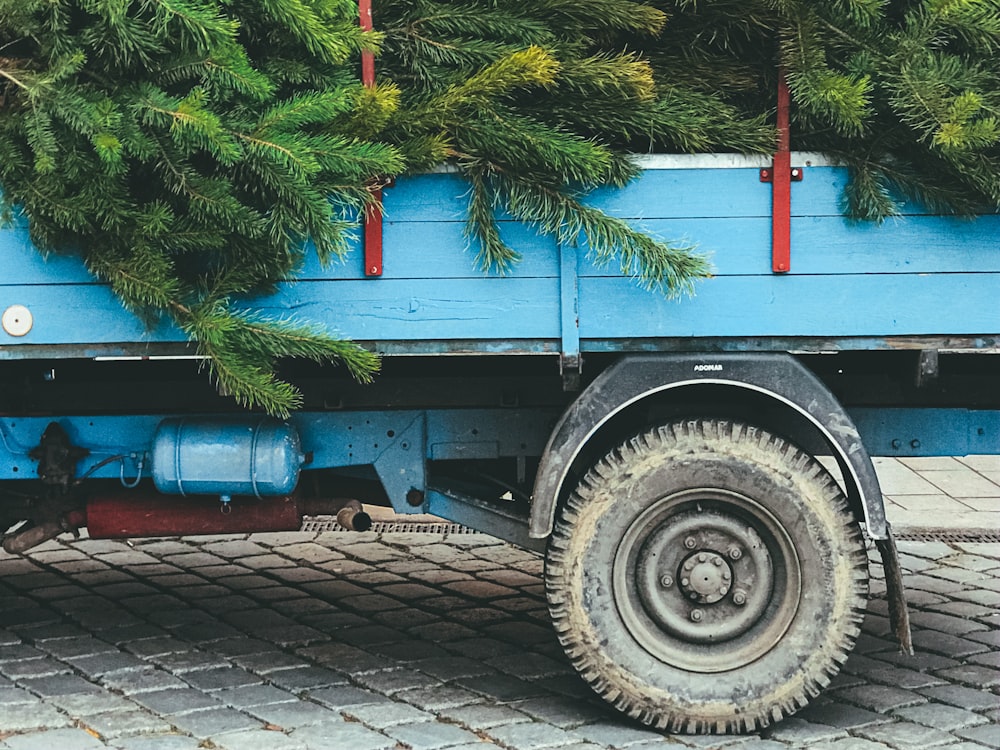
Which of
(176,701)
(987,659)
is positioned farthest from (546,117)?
(987,659)

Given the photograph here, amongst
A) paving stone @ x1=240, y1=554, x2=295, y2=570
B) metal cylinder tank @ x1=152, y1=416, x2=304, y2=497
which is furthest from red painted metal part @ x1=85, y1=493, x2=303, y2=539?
paving stone @ x1=240, y1=554, x2=295, y2=570

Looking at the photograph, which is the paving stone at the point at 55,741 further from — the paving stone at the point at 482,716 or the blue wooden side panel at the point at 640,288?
the blue wooden side panel at the point at 640,288

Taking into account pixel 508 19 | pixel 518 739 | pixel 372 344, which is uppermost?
pixel 508 19

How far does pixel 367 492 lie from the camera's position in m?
4.88

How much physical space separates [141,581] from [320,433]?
1.82 meters

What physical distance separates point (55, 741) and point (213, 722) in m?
0.44

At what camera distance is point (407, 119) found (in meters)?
3.93

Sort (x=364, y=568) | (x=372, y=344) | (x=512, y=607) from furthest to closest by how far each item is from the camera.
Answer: (x=364, y=568) → (x=512, y=607) → (x=372, y=344)

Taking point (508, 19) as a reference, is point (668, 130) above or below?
below

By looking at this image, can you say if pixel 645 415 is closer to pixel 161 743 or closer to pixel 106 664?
pixel 161 743

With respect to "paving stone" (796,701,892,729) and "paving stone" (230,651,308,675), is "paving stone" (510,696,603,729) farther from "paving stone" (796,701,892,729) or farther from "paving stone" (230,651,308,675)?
"paving stone" (230,651,308,675)

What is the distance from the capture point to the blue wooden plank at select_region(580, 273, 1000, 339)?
405 cm

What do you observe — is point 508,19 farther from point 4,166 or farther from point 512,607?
point 512,607

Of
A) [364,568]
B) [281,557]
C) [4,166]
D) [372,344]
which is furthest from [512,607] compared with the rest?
[4,166]
